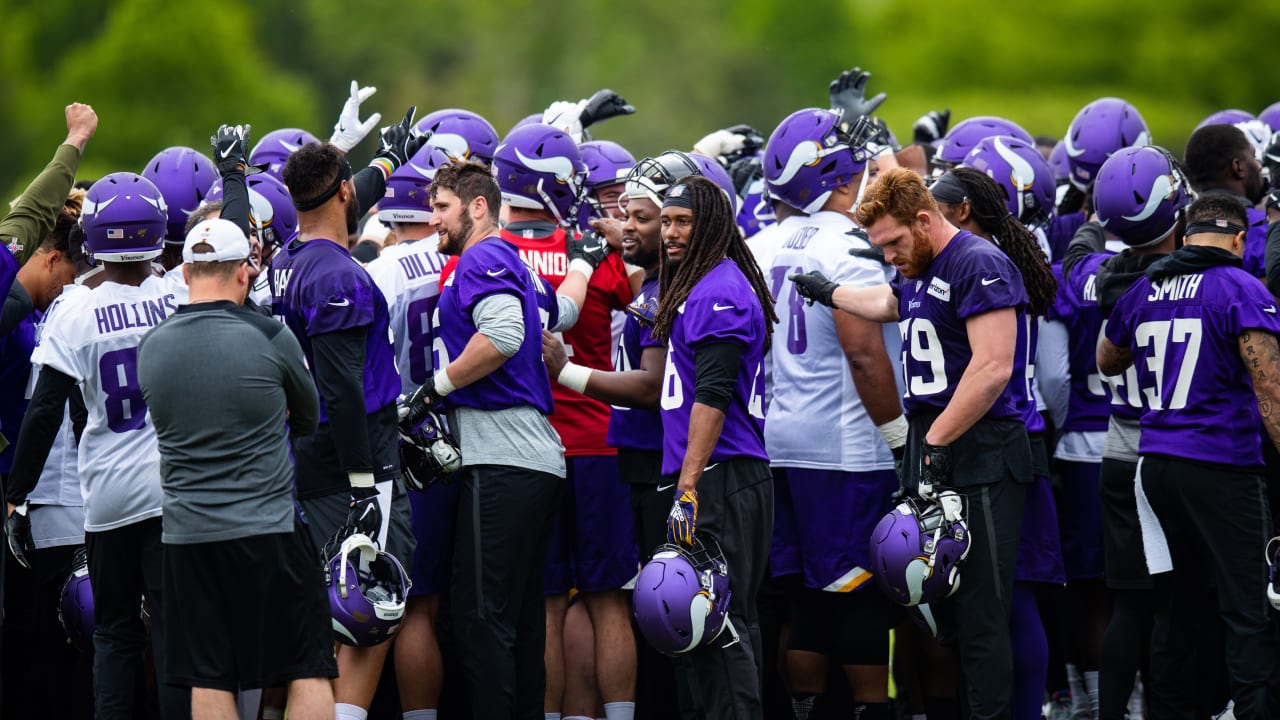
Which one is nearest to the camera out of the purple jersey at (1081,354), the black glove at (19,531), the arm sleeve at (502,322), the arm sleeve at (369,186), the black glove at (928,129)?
the arm sleeve at (502,322)

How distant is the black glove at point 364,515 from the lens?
6184 millimetres

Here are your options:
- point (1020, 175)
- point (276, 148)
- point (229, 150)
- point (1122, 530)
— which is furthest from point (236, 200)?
point (1122, 530)

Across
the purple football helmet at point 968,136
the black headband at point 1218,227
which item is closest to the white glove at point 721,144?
the purple football helmet at point 968,136

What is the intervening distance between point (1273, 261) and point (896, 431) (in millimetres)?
1823

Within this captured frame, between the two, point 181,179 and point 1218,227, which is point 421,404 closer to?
point 181,179

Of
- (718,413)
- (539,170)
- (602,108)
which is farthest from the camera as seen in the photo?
(602,108)

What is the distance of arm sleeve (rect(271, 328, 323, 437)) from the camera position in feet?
18.8

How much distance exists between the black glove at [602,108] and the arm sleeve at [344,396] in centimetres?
288

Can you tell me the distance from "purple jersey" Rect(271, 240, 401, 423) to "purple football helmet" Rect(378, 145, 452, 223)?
919 mm

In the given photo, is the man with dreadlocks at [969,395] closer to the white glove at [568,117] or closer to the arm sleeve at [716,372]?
the arm sleeve at [716,372]

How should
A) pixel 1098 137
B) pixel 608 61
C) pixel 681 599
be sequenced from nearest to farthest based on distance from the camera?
pixel 681 599, pixel 1098 137, pixel 608 61

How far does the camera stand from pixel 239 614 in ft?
18.6

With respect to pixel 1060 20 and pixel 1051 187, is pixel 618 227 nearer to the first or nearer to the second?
pixel 1051 187

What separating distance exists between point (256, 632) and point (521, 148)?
260 centimetres
